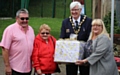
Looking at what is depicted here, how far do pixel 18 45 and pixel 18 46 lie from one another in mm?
16

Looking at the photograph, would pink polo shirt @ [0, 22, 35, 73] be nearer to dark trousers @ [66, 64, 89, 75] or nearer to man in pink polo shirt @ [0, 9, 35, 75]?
man in pink polo shirt @ [0, 9, 35, 75]

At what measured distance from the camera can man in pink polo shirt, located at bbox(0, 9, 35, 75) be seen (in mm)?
5223

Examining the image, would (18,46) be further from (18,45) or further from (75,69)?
(75,69)

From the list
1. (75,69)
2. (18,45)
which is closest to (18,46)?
(18,45)

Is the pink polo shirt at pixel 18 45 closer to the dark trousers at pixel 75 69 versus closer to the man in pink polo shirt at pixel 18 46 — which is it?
the man in pink polo shirt at pixel 18 46

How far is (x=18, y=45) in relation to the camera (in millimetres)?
5246

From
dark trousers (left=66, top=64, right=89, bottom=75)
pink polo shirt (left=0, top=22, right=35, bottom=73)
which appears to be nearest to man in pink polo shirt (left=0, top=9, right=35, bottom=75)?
pink polo shirt (left=0, top=22, right=35, bottom=73)

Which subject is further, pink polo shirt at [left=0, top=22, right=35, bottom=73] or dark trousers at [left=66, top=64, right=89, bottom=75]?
dark trousers at [left=66, top=64, right=89, bottom=75]

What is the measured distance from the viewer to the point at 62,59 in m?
5.38

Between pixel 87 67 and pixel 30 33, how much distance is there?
1.10 meters

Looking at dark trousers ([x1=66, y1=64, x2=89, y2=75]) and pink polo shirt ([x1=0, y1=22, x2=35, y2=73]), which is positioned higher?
pink polo shirt ([x1=0, y1=22, x2=35, y2=73])

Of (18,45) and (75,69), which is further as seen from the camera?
(75,69)

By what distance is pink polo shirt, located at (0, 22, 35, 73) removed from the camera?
5.21 meters

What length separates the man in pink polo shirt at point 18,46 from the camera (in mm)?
5223
